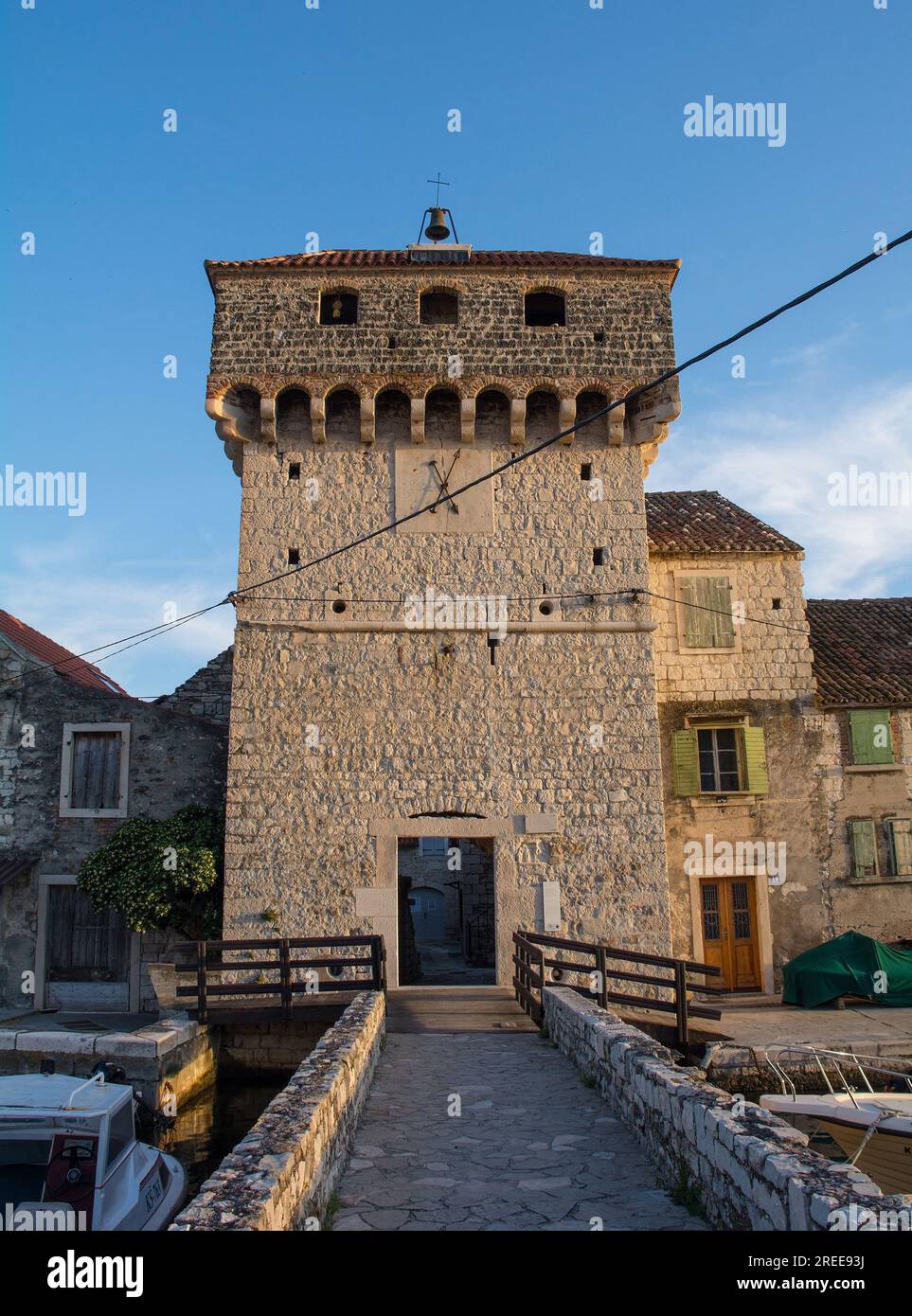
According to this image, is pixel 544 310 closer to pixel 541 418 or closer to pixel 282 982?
pixel 541 418

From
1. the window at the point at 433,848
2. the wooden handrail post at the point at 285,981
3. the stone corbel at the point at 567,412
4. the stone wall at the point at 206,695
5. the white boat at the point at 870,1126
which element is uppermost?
the stone corbel at the point at 567,412

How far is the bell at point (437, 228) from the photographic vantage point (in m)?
17.5

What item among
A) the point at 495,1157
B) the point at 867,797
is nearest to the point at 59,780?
the point at 495,1157

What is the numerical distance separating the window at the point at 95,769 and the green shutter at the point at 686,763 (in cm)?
963

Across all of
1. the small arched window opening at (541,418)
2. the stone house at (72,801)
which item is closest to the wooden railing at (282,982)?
the stone house at (72,801)

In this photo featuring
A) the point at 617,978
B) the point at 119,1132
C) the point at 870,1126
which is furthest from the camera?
the point at 617,978

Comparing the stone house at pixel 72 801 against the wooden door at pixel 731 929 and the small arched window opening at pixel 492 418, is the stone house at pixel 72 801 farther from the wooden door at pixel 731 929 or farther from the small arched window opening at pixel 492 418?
the wooden door at pixel 731 929

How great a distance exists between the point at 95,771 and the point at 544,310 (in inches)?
448

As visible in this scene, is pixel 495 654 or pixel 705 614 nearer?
pixel 495 654

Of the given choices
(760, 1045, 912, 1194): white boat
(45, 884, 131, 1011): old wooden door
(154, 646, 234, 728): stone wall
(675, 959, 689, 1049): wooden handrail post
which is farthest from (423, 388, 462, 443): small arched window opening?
(760, 1045, 912, 1194): white boat

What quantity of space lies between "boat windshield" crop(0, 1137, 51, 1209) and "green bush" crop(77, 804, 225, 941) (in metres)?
6.54

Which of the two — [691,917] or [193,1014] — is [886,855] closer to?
[691,917]

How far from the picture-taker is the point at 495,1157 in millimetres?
6742

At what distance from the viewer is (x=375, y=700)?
15234 millimetres
